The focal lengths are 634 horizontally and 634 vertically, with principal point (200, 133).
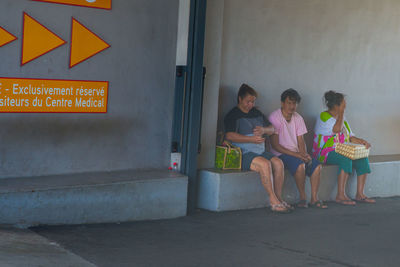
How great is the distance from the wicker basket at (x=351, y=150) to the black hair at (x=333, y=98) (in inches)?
21.3

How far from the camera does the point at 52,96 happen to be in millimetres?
6273

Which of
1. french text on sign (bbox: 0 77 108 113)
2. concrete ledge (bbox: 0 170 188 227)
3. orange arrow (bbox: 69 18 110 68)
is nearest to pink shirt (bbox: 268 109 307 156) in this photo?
concrete ledge (bbox: 0 170 188 227)

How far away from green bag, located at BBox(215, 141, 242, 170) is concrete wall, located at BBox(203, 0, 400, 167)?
0.33ft

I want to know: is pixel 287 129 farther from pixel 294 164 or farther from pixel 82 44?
pixel 82 44

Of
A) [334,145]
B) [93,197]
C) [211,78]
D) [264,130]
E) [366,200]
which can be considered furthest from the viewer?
[366,200]

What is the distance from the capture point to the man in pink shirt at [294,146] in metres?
7.77

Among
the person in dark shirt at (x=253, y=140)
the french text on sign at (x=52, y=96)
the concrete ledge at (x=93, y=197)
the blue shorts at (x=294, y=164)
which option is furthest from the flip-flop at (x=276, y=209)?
the french text on sign at (x=52, y=96)

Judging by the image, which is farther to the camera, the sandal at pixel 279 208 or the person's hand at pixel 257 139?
the person's hand at pixel 257 139

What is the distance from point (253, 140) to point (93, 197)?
219 cm

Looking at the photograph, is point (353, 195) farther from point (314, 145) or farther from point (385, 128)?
point (385, 128)

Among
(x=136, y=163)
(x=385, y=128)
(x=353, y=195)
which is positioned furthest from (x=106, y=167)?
(x=385, y=128)

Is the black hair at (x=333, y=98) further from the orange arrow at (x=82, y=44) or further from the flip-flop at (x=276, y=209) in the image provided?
the orange arrow at (x=82, y=44)

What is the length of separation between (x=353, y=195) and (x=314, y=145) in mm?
912

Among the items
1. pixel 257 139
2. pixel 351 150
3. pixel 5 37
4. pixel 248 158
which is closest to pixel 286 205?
pixel 248 158
